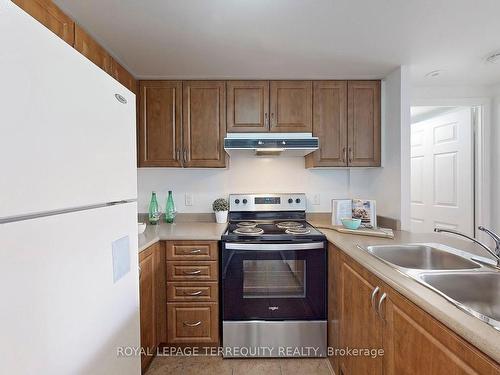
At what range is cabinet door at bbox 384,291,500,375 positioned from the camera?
0.69 meters

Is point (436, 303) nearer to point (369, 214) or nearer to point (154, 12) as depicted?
point (369, 214)

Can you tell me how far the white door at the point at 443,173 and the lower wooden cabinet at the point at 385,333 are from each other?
1.76 metres

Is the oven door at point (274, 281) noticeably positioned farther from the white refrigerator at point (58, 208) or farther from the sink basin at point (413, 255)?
the white refrigerator at point (58, 208)

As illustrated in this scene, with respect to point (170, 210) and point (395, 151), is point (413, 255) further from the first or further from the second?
point (170, 210)

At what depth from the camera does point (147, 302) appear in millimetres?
1744

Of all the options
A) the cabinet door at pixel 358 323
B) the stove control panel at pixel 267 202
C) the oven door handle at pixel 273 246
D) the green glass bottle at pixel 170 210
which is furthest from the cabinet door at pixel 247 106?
the cabinet door at pixel 358 323

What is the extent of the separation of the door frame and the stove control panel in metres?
1.51

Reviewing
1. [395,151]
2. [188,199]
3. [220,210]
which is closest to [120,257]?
[220,210]

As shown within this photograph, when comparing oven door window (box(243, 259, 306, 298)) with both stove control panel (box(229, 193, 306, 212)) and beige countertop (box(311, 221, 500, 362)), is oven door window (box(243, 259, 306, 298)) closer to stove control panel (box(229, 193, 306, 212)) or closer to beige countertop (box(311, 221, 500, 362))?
beige countertop (box(311, 221, 500, 362))

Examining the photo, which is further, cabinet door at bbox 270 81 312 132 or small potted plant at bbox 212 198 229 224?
small potted plant at bbox 212 198 229 224

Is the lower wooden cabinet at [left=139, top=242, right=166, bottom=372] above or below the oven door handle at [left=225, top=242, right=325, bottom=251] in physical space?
below

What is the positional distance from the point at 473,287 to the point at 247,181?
1849 mm

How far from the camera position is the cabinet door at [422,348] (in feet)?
2.26

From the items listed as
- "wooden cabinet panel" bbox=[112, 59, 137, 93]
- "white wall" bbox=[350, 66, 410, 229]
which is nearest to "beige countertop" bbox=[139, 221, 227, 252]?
"wooden cabinet panel" bbox=[112, 59, 137, 93]
